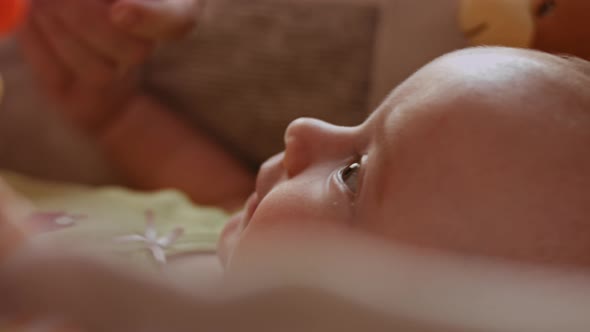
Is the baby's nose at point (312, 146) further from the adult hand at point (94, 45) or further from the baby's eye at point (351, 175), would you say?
the adult hand at point (94, 45)

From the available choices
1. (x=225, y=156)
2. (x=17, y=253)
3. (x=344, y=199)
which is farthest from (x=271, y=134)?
(x=17, y=253)

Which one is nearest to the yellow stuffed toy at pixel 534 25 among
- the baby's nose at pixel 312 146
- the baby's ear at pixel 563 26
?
the baby's ear at pixel 563 26

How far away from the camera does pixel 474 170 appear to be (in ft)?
1.27

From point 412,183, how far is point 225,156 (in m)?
0.49

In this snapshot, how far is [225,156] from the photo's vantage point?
0.87m

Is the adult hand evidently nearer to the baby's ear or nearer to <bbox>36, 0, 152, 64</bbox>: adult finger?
<bbox>36, 0, 152, 64</bbox>: adult finger

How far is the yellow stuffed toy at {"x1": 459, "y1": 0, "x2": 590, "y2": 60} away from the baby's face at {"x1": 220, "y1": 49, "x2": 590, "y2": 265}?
8 cm

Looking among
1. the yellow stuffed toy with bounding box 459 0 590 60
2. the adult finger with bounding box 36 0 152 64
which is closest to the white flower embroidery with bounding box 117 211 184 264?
the adult finger with bounding box 36 0 152 64

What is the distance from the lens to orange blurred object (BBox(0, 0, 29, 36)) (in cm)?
59

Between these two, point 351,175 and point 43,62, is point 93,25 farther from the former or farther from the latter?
point 351,175

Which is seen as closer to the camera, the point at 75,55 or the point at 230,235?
the point at 230,235

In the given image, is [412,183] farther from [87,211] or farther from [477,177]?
[87,211]

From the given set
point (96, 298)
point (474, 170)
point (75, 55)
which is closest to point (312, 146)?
point (474, 170)

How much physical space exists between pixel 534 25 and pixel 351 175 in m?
0.21
